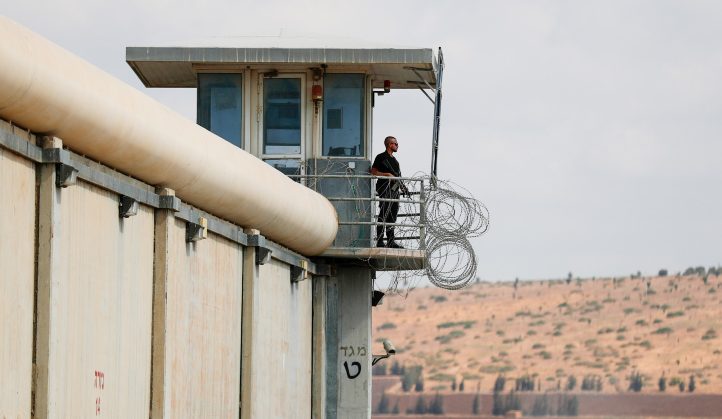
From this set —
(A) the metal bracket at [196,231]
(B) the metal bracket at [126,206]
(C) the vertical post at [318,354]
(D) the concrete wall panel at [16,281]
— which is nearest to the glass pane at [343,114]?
(C) the vertical post at [318,354]

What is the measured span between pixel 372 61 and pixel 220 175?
6.59 meters

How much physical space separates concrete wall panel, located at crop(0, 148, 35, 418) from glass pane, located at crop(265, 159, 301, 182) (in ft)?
34.0

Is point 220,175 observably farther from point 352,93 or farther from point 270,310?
point 352,93

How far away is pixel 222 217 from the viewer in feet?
66.2

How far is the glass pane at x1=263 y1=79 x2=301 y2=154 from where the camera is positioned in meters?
25.3

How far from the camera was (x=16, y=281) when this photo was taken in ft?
47.4

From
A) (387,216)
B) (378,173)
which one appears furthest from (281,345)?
(378,173)

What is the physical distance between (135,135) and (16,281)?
2510mm

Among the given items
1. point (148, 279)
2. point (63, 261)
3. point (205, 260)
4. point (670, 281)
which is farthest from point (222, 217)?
point (670, 281)

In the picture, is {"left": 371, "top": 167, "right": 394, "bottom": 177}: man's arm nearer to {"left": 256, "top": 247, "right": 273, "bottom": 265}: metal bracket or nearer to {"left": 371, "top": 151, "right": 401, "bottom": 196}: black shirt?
{"left": 371, "top": 151, "right": 401, "bottom": 196}: black shirt

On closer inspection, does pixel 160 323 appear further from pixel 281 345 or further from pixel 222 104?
pixel 222 104

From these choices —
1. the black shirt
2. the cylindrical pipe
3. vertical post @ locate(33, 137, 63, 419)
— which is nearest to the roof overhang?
the black shirt

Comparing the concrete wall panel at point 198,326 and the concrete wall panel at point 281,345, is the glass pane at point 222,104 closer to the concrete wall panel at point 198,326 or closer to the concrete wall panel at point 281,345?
the concrete wall panel at point 281,345

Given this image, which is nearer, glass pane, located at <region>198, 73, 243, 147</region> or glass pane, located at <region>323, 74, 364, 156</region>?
glass pane, located at <region>198, 73, 243, 147</region>
